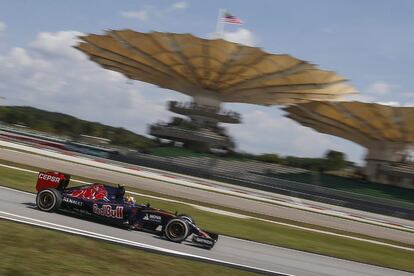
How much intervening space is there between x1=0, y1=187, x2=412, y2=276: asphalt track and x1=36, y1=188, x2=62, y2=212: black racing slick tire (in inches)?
7.8

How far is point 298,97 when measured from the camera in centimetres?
6869

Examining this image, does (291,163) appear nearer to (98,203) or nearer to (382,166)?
(382,166)

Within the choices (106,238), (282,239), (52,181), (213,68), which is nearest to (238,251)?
(106,238)

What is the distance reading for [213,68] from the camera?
6322 cm

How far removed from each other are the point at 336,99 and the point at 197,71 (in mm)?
19781

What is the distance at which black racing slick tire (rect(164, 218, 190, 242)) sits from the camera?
12484mm

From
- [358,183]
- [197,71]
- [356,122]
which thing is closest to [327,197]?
[358,183]

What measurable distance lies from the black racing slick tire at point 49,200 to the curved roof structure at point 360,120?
5341 cm

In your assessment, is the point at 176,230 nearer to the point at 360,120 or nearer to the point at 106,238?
the point at 106,238

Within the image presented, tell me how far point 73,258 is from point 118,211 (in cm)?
439

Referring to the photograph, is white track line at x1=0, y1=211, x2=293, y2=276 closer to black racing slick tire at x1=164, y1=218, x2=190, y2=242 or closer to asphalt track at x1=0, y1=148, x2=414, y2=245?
black racing slick tire at x1=164, y1=218, x2=190, y2=242

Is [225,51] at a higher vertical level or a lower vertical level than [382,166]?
higher

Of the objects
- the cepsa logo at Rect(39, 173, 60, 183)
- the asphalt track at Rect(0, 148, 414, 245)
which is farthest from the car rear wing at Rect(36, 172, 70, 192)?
the asphalt track at Rect(0, 148, 414, 245)

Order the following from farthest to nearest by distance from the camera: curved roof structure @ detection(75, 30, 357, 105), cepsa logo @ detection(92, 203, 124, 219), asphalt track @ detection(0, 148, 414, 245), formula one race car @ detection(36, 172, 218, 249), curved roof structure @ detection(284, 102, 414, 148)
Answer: curved roof structure @ detection(284, 102, 414, 148) < curved roof structure @ detection(75, 30, 357, 105) < asphalt track @ detection(0, 148, 414, 245) < cepsa logo @ detection(92, 203, 124, 219) < formula one race car @ detection(36, 172, 218, 249)
